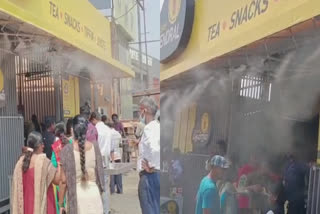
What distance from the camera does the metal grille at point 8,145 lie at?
5281 millimetres

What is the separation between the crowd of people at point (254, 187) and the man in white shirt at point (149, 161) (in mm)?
509

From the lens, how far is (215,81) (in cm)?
548

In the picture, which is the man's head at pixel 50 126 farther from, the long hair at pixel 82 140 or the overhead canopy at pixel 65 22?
the long hair at pixel 82 140

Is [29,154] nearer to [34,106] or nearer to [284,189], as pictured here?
[284,189]

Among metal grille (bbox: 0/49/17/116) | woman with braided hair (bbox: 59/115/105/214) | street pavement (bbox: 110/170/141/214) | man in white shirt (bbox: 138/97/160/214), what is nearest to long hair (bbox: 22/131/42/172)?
woman with braided hair (bbox: 59/115/105/214)

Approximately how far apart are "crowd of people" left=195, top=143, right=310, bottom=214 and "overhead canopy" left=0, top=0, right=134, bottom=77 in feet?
8.98

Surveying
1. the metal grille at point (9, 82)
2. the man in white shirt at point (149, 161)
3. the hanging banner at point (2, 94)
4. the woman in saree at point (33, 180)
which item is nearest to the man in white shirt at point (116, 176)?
the metal grille at point (9, 82)

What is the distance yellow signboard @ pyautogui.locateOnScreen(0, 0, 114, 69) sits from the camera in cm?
495

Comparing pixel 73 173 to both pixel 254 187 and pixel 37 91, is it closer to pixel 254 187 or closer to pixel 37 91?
pixel 254 187

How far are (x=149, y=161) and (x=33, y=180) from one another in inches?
47.0

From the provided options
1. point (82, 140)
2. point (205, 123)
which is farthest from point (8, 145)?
point (205, 123)

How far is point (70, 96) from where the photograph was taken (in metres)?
8.60

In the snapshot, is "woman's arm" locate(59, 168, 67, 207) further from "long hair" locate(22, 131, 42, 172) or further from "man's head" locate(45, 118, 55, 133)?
"man's head" locate(45, 118, 55, 133)

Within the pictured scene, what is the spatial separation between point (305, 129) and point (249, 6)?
4.85 ft
